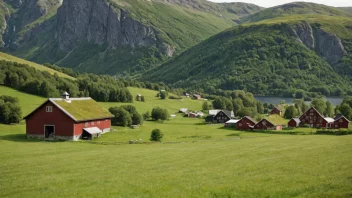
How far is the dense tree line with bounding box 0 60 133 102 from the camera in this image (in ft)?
396

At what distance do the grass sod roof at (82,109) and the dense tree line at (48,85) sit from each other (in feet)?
160

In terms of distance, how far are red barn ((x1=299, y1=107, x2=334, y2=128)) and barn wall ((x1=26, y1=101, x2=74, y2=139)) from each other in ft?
222

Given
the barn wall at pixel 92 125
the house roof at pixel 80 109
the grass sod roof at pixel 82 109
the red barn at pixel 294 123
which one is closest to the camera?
the barn wall at pixel 92 125

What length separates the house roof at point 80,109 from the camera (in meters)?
66.5

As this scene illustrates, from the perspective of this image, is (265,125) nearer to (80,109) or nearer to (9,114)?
(80,109)

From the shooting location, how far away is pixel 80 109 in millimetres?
70625

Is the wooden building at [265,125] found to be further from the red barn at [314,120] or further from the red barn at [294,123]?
the red barn at [314,120]

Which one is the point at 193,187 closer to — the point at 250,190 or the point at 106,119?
the point at 250,190

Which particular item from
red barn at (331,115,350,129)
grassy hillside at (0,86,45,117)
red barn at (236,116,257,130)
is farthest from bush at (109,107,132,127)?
red barn at (331,115,350,129)

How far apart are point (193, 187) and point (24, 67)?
129625mm

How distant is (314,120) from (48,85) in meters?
76.6

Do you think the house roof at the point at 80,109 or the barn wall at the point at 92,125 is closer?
the barn wall at the point at 92,125

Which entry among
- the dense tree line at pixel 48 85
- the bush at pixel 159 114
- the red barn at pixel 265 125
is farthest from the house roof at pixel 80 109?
the dense tree line at pixel 48 85

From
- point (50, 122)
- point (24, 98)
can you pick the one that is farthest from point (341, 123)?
point (24, 98)
